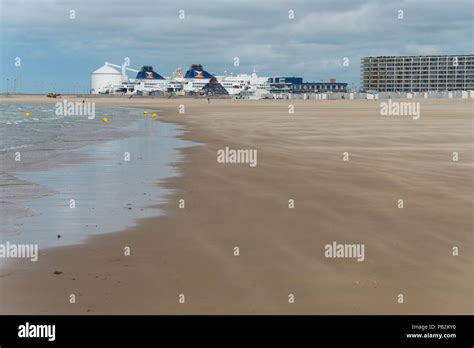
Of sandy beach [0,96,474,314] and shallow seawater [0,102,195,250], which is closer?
sandy beach [0,96,474,314]

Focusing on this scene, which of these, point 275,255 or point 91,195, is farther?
point 91,195

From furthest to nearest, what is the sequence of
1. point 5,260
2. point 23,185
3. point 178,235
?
point 23,185 → point 178,235 → point 5,260

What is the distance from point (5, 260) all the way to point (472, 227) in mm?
6738

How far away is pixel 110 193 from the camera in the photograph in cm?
1491

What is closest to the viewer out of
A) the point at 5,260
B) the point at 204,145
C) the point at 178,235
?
the point at 5,260

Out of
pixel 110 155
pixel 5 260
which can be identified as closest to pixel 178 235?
pixel 5 260

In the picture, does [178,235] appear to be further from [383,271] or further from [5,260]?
[383,271]

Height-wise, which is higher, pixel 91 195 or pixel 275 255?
pixel 91 195

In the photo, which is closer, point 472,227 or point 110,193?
point 472,227

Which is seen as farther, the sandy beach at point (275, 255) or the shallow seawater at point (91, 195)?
the shallow seawater at point (91, 195)

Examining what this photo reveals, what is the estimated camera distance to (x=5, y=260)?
8.99 meters

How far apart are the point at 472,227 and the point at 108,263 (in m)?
5.52
